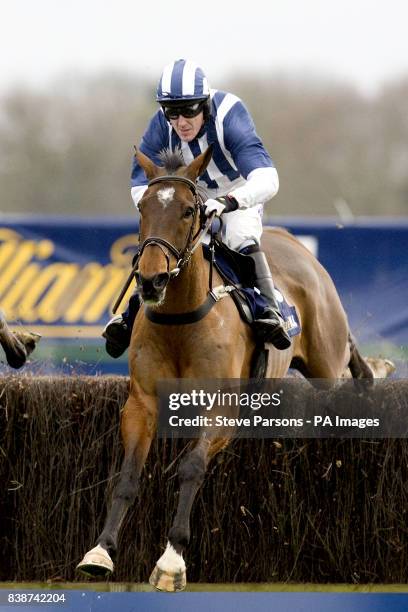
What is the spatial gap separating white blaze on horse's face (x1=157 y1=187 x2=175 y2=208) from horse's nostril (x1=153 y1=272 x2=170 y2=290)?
375mm

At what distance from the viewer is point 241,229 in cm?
699

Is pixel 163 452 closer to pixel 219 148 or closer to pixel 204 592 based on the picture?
pixel 204 592

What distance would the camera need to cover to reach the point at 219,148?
6.83 m

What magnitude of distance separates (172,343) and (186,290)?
0.86ft

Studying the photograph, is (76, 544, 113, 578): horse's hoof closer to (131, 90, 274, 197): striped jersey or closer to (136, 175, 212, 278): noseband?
(136, 175, 212, 278): noseband

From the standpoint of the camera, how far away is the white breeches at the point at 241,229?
22.9ft

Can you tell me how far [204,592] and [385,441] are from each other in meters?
1.22

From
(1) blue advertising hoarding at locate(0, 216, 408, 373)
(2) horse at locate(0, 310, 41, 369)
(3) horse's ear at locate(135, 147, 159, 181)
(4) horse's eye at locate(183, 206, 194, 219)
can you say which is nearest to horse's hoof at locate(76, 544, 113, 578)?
(4) horse's eye at locate(183, 206, 194, 219)

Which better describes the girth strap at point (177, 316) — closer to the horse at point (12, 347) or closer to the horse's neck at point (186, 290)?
the horse's neck at point (186, 290)

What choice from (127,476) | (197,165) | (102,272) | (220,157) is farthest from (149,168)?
(102,272)

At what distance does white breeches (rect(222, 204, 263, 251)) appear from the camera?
Result: 697 cm

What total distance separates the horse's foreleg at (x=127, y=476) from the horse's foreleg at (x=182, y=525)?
21cm

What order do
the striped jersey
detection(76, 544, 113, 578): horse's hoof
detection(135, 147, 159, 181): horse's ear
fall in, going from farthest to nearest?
the striped jersey < detection(135, 147, 159, 181): horse's ear < detection(76, 544, 113, 578): horse's hoof

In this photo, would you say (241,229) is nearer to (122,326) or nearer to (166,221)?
(122,326)
